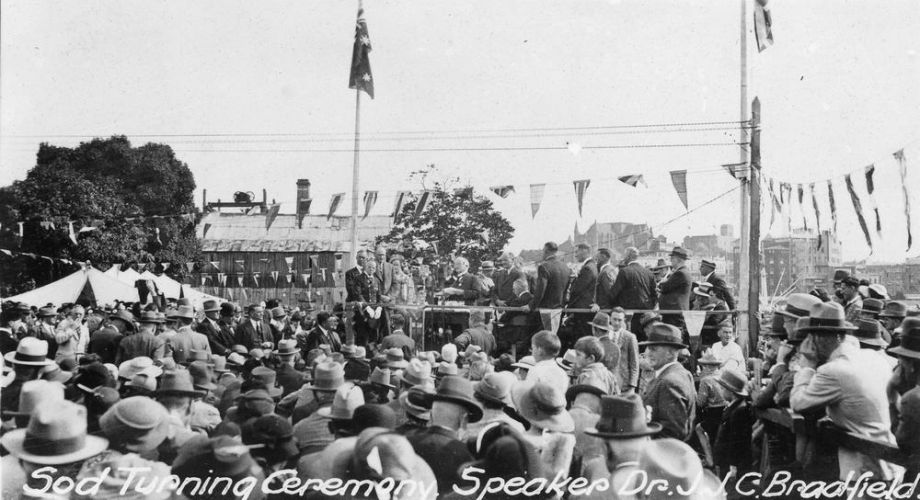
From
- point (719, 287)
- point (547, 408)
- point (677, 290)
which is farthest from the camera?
point (719, 287)

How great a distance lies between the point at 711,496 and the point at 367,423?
71.4 inches

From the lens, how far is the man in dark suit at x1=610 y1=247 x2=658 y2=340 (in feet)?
30.9

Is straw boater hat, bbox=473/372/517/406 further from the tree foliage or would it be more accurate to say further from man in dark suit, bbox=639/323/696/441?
the tree foliage

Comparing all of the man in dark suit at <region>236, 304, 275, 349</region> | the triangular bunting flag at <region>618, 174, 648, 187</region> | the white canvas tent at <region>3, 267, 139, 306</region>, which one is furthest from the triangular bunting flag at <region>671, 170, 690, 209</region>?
the white canvas tent at <region>3, 267, 139, 306</region>

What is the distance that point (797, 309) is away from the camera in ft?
19.3

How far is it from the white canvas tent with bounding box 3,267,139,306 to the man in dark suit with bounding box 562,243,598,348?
1612 cm

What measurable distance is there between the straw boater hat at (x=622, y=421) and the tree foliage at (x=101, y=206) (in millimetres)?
21962

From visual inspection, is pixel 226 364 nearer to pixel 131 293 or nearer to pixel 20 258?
pixel 131 293

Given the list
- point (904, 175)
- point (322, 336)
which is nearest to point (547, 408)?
point (322, 336)

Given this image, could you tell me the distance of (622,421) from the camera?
4098 millimetres

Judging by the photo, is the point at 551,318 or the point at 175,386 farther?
the point at 551,318

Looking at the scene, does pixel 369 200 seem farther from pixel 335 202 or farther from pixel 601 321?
pixel 601 321

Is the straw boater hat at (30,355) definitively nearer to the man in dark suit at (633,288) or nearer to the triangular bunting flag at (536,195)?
the man in dark suit at (633,288)

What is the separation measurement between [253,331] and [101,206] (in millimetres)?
24463
